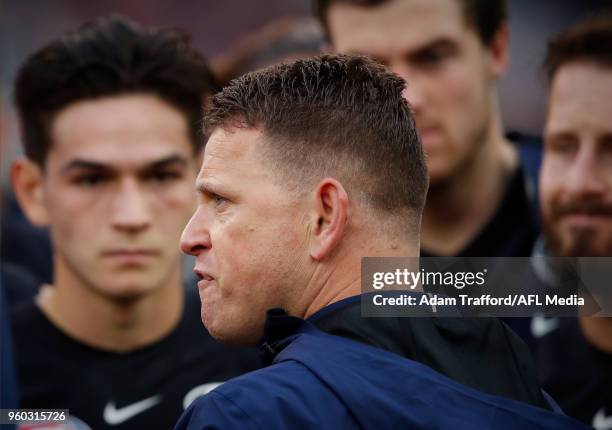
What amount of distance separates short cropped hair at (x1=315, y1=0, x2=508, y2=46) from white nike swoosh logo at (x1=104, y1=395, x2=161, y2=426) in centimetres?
172

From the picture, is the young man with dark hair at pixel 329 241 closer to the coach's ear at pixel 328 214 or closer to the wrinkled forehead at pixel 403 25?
the coach's ear at pixel 328 214

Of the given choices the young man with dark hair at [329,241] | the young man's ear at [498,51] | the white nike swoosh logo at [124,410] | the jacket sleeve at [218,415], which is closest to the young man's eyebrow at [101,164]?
the white nike swoosh logo at [124,410]

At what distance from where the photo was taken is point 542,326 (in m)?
3.47

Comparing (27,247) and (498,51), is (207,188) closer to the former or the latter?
(498,51)

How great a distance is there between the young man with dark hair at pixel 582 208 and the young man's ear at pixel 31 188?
185 cm

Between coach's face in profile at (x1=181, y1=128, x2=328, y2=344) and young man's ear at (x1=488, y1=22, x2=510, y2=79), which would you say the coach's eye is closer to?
coach's face in profile at (x1=181, y1=128, x2=328, y2=344)

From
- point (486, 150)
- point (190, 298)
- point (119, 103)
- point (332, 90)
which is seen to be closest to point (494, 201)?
point (486, 150)

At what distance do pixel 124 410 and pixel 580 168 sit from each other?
5.77 ft

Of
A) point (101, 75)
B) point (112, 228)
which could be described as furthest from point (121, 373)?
point (101, 75)

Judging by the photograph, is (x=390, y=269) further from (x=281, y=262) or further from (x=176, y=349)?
(x=176, y=349)

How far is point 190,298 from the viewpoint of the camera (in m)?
3.77

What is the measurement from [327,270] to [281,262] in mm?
100

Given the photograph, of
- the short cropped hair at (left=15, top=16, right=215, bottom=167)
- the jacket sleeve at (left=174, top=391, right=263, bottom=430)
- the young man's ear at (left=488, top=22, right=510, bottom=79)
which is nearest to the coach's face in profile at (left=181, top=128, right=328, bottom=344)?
the jacket sleeve at (left=174, top=391, right=263, bottom=430)

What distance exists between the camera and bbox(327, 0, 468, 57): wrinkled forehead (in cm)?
375
